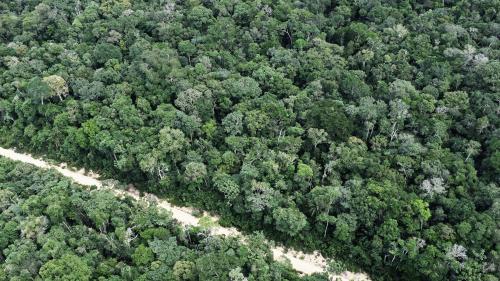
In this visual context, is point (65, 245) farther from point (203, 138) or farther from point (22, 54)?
point (22, 54)

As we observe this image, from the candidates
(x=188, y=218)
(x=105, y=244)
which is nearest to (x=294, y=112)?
(x=188, y=218)

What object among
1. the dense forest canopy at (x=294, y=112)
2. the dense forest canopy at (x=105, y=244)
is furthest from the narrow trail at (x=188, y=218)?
the dense forest canopy at (x=105, y=244)

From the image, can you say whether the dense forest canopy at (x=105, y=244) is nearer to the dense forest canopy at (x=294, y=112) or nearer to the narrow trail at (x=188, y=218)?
the narrow trail at (x=188, y=218)

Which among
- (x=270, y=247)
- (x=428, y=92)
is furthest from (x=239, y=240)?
(x=428, y=92)

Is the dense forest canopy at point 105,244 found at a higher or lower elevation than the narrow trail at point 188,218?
higher

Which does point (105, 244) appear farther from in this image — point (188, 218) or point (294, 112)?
point (294, 112)

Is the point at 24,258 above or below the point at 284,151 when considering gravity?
below

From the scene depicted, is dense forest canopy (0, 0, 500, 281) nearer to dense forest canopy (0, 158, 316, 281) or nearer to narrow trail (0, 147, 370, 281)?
narrow trail (0, 147, 370, 281)
